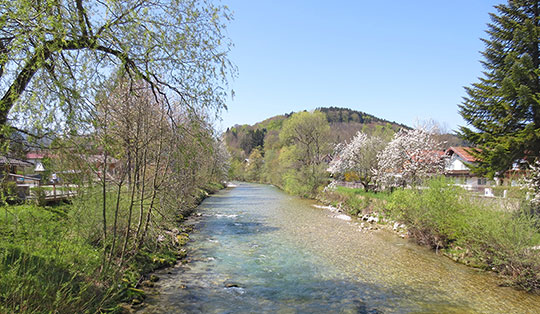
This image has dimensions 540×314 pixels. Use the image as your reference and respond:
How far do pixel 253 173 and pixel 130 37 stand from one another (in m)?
83.2

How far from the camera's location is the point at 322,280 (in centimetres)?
1114

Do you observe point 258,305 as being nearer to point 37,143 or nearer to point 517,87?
point 37,143

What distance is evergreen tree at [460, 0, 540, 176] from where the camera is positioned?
51.0 ft

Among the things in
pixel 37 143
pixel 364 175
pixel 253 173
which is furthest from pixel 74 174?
pixel 253 173

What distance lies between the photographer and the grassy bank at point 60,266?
5293 mm

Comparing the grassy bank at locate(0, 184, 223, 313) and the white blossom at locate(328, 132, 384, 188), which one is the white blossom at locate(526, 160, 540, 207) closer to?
the grassy bank at locate(0, 184, 223, 313)

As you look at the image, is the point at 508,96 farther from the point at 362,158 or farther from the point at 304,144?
the point at 304,144

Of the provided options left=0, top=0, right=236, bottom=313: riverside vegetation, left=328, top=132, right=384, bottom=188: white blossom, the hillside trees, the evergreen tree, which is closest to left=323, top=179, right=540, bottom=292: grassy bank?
the evergreen tree

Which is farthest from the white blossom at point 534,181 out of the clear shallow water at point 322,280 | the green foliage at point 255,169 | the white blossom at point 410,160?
the green foliage at point 255,169

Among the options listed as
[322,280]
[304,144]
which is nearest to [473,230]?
[322,280]

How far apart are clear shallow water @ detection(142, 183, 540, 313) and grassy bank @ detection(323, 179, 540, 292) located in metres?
0.61

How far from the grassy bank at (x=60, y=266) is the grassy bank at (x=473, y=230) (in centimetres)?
1147

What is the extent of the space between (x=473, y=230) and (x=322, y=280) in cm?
611

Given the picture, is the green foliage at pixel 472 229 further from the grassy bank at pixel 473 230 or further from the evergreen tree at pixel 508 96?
the evergreen tree at pixel 508 96
